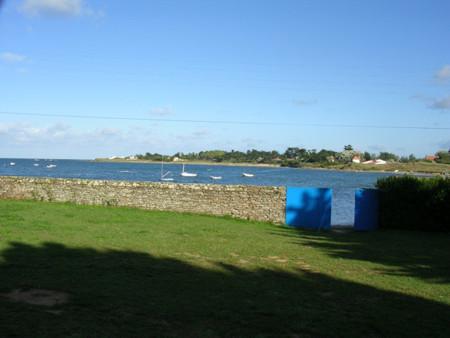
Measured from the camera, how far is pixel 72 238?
12047 millimetres

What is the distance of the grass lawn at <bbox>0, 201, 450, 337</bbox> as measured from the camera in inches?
226

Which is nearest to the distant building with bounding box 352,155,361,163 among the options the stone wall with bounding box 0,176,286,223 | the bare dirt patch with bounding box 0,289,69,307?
the stone wall with bounding box 0,176,286,223

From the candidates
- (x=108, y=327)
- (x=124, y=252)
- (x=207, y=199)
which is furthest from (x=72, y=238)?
(x=207, y=199)

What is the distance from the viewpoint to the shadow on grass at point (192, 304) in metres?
5.54

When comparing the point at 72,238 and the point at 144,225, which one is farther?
the point at 144,225

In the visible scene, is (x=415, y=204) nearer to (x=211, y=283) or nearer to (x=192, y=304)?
(x=211, y=283)

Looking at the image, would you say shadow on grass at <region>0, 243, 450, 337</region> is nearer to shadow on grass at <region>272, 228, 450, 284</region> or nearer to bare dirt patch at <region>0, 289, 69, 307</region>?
bare dirt patch at <region>0, 289, 69, 307</region>

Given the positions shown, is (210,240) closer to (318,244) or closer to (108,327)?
(318,244)

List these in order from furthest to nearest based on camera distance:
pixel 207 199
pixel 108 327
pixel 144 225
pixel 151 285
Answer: pixel 207 199 → pixel 144 225 → pixel 151 285 → pixel 108 327

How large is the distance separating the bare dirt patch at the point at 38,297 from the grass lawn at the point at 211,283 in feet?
0.33

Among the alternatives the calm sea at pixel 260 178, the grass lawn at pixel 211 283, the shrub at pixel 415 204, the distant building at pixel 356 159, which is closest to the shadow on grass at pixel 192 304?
the grass lawn at pixel 211 283

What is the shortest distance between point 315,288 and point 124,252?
13.2ft

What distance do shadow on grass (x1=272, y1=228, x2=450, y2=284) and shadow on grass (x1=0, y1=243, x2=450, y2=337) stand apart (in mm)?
2447

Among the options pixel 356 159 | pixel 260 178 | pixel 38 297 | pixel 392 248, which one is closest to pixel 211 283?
pixel 38 297
